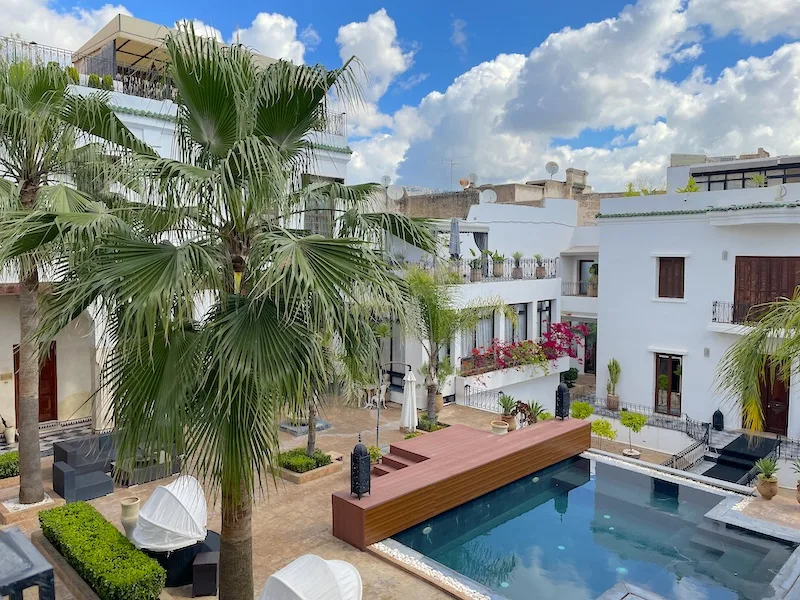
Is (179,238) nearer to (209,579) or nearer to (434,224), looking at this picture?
(434,224)

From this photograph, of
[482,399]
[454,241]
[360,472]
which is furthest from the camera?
[482,399]

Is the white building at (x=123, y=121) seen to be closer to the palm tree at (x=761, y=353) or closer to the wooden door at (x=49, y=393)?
the wooden door at (x=49, y=393)

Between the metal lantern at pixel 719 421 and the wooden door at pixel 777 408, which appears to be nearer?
the wooden door at pixel 777 408

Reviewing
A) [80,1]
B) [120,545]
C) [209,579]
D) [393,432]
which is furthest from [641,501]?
[80,1]

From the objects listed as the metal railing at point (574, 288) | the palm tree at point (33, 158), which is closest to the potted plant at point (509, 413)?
the palm tree at point (33, 158)

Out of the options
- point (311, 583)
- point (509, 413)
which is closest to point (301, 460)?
point (509, 413)

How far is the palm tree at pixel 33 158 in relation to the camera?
813cm

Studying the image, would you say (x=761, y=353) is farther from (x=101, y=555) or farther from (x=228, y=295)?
(x=101, y=555)

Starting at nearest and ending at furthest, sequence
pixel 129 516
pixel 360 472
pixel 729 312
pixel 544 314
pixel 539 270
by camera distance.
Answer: pixel 129 516 → pixel 360 472 → pixel 729 312 → pixel 539 270 → pixel 544 314

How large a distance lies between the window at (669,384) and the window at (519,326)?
4.63 m

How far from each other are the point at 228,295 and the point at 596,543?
8121 millimetres

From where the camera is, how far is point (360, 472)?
980cm

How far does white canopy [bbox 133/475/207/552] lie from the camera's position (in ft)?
26.4

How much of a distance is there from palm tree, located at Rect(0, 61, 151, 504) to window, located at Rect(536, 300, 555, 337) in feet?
56.9
